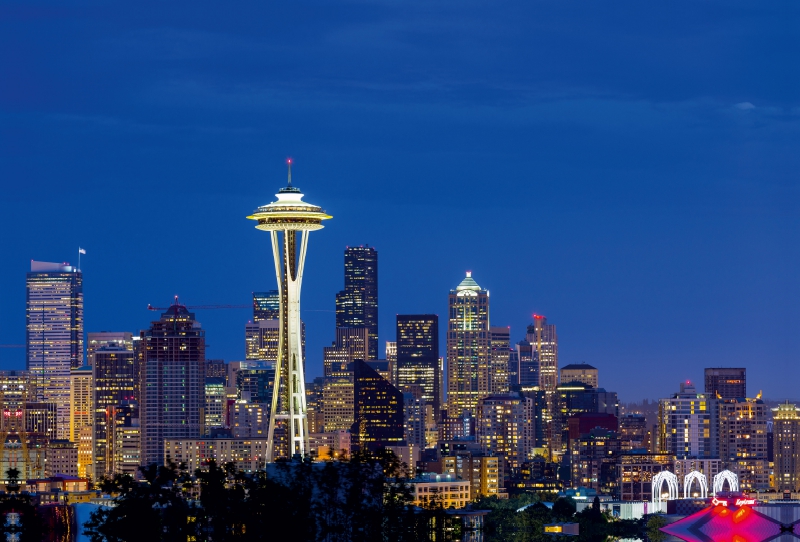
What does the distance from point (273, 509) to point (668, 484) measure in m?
123

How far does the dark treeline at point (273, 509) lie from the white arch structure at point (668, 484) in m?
113

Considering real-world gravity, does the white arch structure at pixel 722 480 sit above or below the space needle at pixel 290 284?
below

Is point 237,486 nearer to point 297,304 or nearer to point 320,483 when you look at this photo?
point 320,483

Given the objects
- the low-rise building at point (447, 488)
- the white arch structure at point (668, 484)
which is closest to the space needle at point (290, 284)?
the low-rise building at point (447, 488)

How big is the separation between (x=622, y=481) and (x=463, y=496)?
30235 millimetres

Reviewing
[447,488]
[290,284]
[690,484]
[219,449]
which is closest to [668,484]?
[690,484]

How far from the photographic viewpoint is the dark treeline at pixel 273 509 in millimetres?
46031

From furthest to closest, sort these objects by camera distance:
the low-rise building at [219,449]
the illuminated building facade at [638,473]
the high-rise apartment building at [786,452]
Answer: the high-rise apartment building at [786,452], the low-rise building at [219,449], the illuminated building facade at [638,473]

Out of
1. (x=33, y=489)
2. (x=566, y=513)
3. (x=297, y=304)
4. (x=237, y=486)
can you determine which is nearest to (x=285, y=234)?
(x=297, y=304)

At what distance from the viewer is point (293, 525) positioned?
46.2 m

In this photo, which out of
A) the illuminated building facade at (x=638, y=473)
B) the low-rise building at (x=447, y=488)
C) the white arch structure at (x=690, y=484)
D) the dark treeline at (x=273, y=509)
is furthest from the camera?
the illuminated building facade at (x=638, y=473)

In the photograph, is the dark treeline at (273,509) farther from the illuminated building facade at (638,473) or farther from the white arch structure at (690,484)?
the illuminated building facade at (638,473)

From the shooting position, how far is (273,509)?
154 feet

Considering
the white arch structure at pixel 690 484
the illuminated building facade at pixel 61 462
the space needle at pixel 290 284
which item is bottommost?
the white arch structure at pixel 690 484
